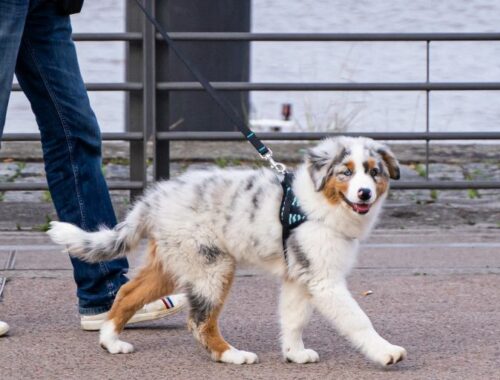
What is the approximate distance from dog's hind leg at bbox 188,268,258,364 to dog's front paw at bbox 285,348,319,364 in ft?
0.42

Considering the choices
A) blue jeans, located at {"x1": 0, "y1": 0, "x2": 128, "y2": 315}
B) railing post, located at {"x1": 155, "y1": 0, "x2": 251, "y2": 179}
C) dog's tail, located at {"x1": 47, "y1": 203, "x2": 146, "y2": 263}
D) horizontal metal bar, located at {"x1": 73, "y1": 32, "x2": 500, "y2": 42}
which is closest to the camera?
dog's tail, located at {"x1": 47, "y1": 203, "x2": 146, "y2": 263}

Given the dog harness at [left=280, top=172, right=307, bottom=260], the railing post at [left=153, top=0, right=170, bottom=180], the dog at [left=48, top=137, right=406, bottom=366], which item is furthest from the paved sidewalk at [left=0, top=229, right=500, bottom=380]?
the railing post at [left=153, top=0, right=170, bottom=180]

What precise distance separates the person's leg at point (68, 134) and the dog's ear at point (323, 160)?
104cm

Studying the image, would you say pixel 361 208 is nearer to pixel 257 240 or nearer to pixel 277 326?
pixel 257 240

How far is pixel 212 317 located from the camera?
4.52m

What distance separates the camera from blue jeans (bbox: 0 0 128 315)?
4797 mm

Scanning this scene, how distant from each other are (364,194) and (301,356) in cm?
69

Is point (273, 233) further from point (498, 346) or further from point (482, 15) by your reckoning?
point (482, 15)

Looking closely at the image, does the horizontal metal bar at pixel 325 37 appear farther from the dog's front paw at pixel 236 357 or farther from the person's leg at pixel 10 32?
the dog's front paw at pixel 236 357

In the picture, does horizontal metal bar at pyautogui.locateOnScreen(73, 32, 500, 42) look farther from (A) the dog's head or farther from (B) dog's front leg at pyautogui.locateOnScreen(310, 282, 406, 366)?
(B) dog's front leg at pyautogui.locateOnScreen(310, 282, 406, 366)

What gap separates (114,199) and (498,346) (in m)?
3.66

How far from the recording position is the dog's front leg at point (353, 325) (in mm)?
4309

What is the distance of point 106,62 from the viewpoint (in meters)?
16.2

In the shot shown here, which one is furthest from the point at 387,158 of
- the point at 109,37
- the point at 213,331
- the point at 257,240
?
the point at 109,37
